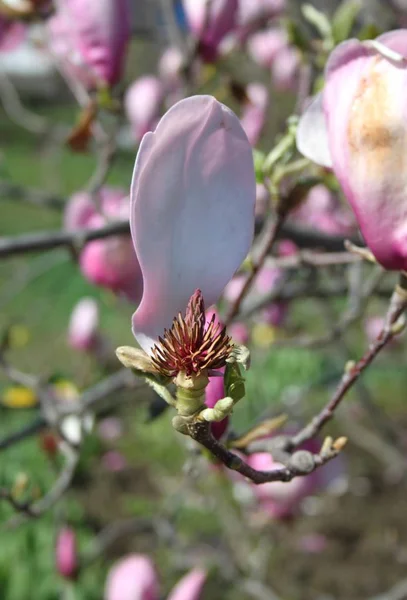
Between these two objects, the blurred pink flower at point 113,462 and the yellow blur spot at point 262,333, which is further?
the blurred pink flower at point 113,462

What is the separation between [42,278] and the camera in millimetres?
5586

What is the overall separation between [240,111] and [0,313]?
156 inches

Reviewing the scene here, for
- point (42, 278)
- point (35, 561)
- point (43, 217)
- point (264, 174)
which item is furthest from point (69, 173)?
point (264, 174)

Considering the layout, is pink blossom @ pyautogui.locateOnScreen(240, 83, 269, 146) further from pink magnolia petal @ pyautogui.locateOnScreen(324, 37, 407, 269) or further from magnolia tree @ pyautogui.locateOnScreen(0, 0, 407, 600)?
pink magnolia petal @ pyautogui.locateOnScreen(324, 37, 407, 269)

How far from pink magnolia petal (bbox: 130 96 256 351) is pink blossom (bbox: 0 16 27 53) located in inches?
30.0

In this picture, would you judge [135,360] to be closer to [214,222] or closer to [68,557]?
[214,222]

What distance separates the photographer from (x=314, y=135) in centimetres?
47

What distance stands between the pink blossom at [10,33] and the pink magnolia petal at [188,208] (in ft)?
2.50

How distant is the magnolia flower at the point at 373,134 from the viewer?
1.31 feet

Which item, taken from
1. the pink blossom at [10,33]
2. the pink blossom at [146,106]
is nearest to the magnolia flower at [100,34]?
the pink blossom at [10,33]

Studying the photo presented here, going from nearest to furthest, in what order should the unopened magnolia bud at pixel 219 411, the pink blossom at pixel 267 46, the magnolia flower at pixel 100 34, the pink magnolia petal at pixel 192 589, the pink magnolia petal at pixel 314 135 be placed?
1. the unopened magnolia bud at pixel 219 411
2. the pink magnolia petal at pixel 314 135
3. the magnolia flower at pixel 100 34
4. the pink magnolia petal at pixel 192 589
5. the pink blossom at pixel 267 46

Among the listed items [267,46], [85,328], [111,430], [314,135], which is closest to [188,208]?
[314,135]

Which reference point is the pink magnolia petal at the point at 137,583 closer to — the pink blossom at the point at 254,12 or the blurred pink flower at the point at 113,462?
the pink blossom at the point at 254,12

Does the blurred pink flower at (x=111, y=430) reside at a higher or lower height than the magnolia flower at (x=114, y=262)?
lower
